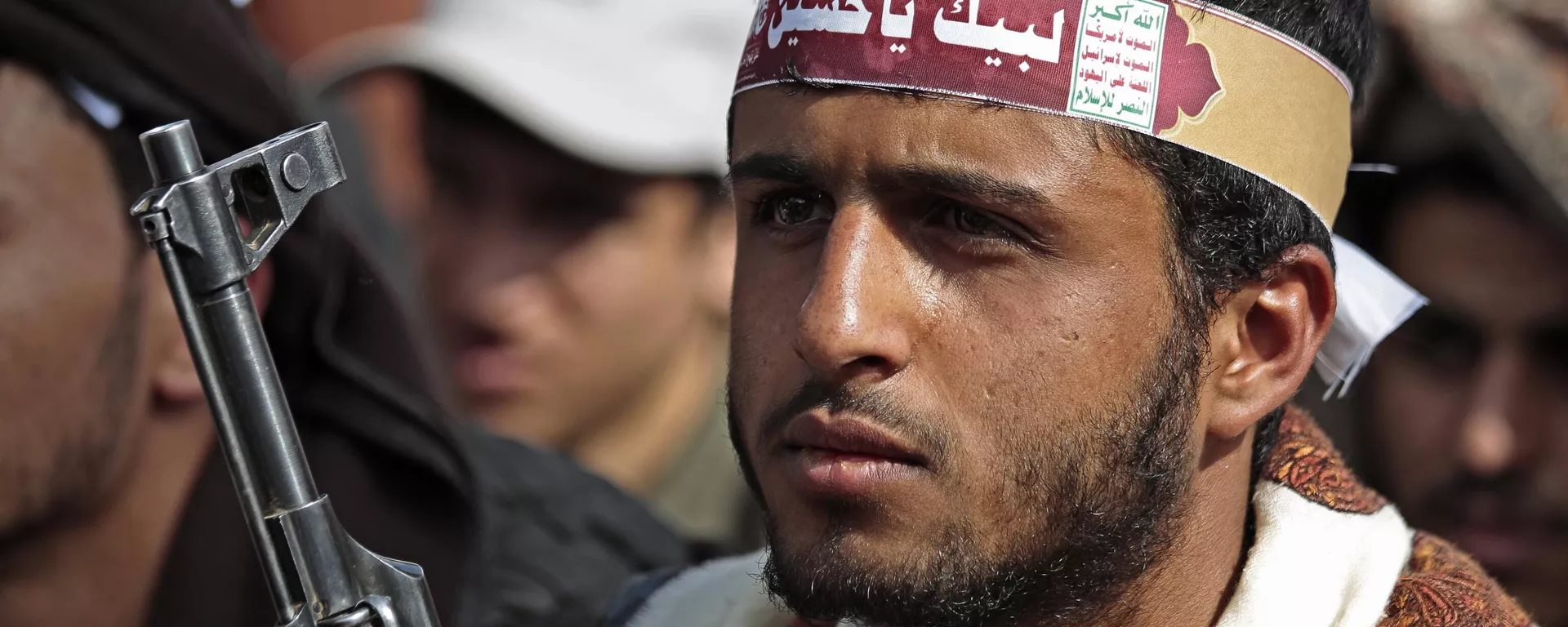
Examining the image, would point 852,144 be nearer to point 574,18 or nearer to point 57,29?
point 57,29

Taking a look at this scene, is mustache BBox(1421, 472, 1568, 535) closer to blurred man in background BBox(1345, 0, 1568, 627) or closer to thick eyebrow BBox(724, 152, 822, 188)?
blurred man in background BBox(1345, 0, 1568, 627)

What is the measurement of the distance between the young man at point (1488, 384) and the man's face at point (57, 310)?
11.0ft

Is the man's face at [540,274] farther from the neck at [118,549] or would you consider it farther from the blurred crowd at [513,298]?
the neck at [118,549]

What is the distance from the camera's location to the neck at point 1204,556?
95.2 inches

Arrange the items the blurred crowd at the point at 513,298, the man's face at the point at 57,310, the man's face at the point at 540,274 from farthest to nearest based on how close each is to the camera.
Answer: the man's face at the point at 540,274 < the blurred crowd at the point at 513,298 < the man's face at the point at 57,310

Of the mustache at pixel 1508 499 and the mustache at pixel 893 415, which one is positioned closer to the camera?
the mustache at pixel 893 415

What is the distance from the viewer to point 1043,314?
2.25 meters

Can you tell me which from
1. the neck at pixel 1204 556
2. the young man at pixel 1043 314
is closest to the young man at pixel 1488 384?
the young man at pixel 1043 314

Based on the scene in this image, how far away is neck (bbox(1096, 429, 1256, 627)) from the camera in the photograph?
2.42 m

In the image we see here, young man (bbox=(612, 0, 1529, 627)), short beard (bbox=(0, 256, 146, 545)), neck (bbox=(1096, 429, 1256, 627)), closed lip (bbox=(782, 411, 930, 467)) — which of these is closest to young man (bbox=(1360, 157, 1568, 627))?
young man (bbox=(612, 0, 1529, 627))

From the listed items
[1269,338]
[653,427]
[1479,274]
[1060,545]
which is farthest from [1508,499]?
[653,427]

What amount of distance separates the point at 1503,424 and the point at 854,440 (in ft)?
8.98

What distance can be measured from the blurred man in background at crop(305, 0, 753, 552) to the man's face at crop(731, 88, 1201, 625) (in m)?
3.01

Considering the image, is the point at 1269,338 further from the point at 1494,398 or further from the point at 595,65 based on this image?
the point at 595,65
